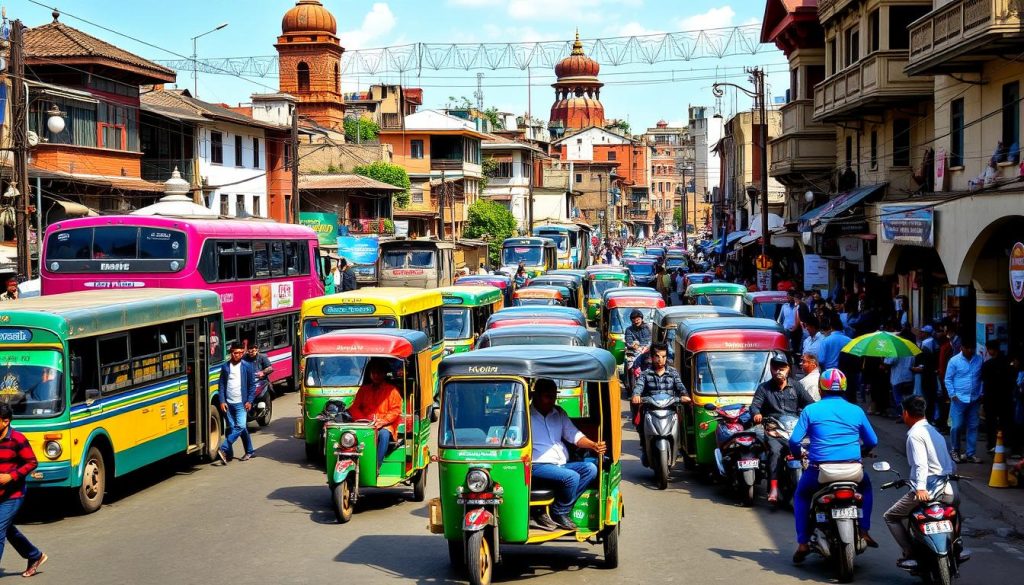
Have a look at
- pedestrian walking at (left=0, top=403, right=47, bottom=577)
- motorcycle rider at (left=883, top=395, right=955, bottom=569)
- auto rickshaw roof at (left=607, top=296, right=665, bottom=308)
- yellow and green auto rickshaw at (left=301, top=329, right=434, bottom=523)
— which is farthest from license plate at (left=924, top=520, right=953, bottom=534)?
auto rickshaw roof at (left=607, top=296, right=665, bottom=308)

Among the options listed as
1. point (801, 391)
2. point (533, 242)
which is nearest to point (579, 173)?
point (533, 242)

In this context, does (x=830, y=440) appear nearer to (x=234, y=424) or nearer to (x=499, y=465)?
(x=499, y=465)

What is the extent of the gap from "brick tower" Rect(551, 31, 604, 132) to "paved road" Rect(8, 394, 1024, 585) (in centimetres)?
15601

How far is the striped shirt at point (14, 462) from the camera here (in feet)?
36.9

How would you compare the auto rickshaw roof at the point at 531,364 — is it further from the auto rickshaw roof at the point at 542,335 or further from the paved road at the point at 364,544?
the auto rickshaw roof at the point at 542,335

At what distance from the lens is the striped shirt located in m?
11.2

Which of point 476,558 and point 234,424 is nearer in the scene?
point 476,558

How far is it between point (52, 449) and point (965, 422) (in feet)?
40.4

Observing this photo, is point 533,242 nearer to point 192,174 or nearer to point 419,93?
point 192,174

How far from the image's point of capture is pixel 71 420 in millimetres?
14859

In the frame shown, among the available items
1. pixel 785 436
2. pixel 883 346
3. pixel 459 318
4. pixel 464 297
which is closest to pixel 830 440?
pixel 785 436

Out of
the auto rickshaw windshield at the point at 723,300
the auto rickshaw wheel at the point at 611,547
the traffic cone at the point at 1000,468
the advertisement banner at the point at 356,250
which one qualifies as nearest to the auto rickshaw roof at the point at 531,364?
the auto rickshaw wheel at the point at 611,547

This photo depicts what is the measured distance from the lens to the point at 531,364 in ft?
36.9

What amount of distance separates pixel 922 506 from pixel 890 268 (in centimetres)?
2189
